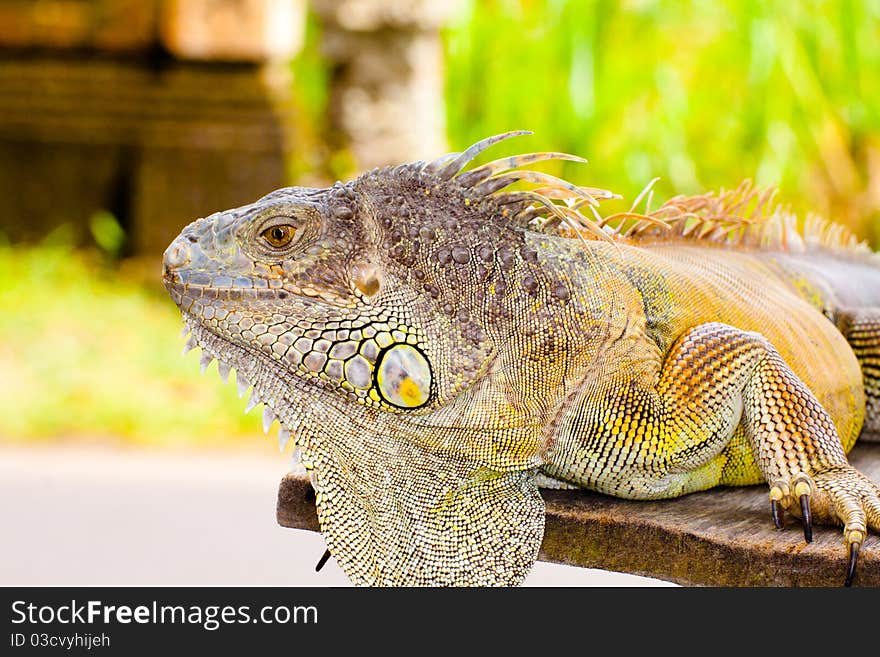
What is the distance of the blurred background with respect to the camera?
9.01 metres

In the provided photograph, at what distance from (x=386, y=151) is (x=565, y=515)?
700 cm

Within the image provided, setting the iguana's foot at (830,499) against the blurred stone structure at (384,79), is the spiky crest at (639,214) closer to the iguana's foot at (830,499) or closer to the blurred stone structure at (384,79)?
the iguana's foot at (830,499)

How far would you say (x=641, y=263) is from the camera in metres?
2.68

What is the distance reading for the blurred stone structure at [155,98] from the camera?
358 inches

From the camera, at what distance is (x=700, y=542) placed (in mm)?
2369

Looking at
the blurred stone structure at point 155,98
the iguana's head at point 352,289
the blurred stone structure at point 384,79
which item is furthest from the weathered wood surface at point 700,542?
the blurred stone structure at point 155,98

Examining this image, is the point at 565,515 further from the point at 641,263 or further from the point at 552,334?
the point at 641,263

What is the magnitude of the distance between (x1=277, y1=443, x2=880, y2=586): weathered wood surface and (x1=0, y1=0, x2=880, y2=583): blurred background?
20.9 ft

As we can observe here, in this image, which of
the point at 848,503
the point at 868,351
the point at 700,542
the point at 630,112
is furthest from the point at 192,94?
the point at 848,503

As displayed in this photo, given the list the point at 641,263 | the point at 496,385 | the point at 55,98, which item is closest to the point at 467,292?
the point at 496,385

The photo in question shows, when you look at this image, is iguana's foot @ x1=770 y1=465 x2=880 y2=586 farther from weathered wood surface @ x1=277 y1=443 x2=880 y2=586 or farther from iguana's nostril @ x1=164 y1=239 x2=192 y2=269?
iguana's nostril @ x1=164 y1=239 x2=192 y2=269

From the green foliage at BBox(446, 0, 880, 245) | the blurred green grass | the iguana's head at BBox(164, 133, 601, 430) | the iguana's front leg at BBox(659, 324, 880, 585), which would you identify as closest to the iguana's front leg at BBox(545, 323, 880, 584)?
the iguana's front leg at BBox(659, 324, 880, 585)

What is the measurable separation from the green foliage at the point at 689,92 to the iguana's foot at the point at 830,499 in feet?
21.6

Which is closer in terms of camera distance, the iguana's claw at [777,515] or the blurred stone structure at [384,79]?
the iguana's claw at [777,515]
